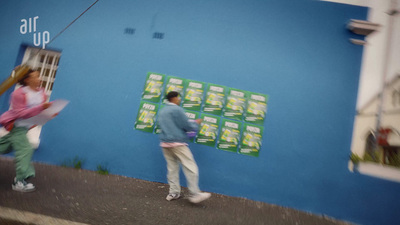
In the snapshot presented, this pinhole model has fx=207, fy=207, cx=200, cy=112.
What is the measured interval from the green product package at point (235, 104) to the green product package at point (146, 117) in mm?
1345

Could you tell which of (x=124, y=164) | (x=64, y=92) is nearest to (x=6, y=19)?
(x=64, y=92)

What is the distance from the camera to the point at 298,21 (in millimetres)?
3982

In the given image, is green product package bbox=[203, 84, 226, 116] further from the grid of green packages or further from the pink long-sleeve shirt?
the pink long-sleeve shirt

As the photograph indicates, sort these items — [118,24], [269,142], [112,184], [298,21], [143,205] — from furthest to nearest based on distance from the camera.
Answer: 1. [118,24]
2. [298,21]
3. [269,142]
4. [112,184]
5. [143,205]

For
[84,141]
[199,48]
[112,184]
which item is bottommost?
[112,184]

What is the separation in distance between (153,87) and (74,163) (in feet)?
6.98

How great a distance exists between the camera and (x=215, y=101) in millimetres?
3902

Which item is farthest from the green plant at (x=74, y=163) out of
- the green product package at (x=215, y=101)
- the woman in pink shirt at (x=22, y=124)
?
the green product package at (x=215, y=101)

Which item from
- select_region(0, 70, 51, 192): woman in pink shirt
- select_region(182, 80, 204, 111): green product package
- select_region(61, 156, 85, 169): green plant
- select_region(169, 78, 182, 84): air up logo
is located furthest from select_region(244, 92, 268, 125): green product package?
select_region(61, 156, 85, 169): green plant

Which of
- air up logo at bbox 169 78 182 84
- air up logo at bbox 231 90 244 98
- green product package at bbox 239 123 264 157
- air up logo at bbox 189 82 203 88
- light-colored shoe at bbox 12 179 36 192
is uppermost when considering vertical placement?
air up logo at bbox 169 78 182 84

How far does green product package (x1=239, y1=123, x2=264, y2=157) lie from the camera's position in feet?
12.3

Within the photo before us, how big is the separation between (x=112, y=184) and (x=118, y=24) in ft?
10.4

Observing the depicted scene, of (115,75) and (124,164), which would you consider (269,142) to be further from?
(115,75)

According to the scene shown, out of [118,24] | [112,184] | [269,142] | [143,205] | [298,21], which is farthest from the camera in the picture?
[118,24]
